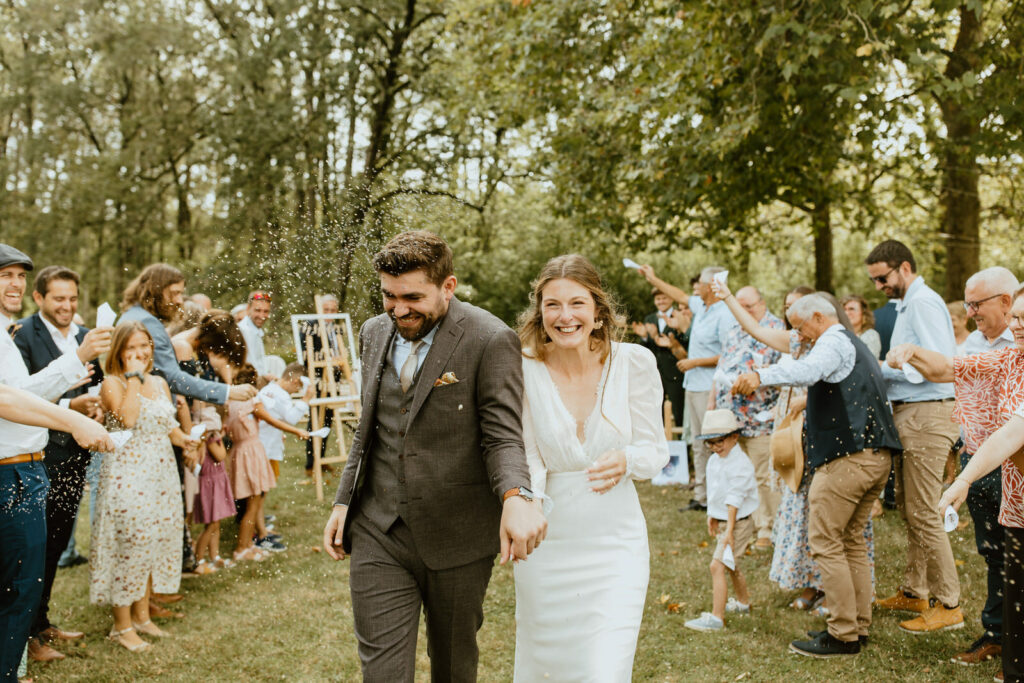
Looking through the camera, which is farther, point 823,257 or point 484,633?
point 823,257

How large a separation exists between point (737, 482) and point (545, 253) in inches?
619

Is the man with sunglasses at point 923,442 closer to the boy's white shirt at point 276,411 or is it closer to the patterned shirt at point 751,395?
the patterned shirt at point 751,395

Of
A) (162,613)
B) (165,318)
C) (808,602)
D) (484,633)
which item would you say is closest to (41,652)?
(162,613)

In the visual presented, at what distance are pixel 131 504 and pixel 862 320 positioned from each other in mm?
7301

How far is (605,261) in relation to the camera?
64.8ft

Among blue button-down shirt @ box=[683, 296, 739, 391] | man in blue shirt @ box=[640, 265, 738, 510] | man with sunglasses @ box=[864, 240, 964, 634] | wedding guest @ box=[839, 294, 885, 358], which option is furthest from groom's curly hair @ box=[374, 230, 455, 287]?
wedding guest @ box=[839, 294, 885, 358]

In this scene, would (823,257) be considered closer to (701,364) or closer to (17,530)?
(701,364)

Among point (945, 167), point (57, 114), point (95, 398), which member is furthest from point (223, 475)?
point (57, 114)

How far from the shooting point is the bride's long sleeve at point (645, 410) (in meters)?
3.63

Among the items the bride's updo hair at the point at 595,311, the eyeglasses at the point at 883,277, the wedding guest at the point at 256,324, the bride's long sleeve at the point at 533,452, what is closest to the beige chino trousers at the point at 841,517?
the eyeglasses at the point at 883,277

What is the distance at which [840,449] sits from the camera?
17.3ft

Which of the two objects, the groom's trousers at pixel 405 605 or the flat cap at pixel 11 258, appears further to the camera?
the flat cap at pixel 11 258

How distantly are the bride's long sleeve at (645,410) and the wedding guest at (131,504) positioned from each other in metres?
3.68

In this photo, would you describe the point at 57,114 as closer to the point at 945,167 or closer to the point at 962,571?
the point at 945,167
